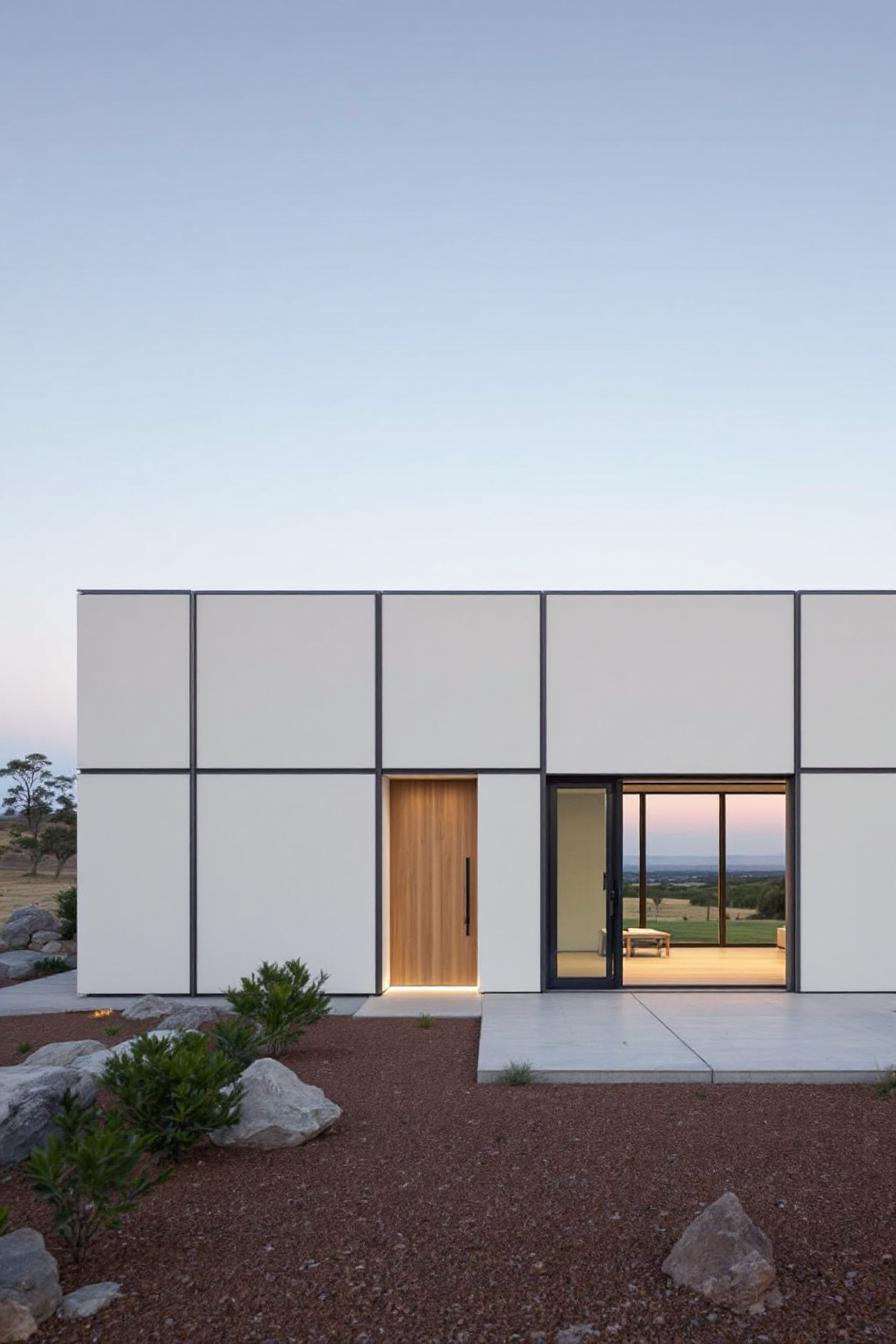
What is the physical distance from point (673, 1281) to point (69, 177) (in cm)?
1256

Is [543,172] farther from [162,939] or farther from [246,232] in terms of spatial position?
[162,939]

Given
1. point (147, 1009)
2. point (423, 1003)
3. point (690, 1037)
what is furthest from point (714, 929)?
point (147, 1009)

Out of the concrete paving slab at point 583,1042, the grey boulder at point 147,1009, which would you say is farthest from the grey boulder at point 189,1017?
the concrete paving slab at point 583,1042

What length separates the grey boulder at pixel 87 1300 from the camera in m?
3.53

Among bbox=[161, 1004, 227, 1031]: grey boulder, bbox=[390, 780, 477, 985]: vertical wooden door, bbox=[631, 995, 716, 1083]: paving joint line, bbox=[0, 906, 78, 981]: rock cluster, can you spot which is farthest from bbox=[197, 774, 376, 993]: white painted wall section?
bbox=[0, 906, 78, 981]: rock cluster

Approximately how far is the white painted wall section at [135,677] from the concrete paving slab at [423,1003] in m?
3.52

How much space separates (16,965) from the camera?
12.5m

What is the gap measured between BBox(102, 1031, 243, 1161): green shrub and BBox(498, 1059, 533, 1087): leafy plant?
2.31 metres

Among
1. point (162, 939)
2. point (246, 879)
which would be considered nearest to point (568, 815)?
point (246, 879)

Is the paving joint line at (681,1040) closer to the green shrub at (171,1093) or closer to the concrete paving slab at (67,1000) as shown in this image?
the concrete paving slab at (67,1000)

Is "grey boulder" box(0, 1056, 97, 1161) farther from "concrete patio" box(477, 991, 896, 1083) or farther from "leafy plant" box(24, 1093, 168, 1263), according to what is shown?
"concrete patio" box(477, 991, 896, 1083)

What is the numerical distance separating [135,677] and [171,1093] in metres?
6.54

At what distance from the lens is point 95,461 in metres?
15.2

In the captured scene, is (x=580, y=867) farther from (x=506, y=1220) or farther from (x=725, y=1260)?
(x=725, y=1260)
